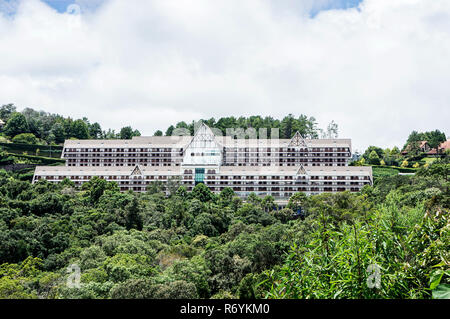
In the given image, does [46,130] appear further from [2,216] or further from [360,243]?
[360,243]

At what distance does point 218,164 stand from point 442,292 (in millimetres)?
55794

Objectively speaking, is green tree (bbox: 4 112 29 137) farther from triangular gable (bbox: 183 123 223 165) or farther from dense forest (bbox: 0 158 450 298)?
triangular gable (bbox: 183 123 223 165)

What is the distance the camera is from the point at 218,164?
202ft

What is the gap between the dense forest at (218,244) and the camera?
8789 mm

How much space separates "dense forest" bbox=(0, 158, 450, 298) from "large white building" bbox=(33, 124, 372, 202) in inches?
197

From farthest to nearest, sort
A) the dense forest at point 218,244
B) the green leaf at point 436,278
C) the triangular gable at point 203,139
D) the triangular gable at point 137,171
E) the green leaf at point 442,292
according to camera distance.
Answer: the triangular gable at point 203,139 → the triangular gable at point 137,171 → the dense forest at point 218,244 → the green leaf at point 436,278 → the green leaf at point 442,292

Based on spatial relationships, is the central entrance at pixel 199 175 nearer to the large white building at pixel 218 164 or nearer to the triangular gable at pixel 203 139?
the large white building at pixel 218 164

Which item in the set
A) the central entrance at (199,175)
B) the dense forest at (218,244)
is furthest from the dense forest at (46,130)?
the central entrance at (199,175)

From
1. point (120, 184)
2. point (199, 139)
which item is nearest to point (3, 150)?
point (120, 184)

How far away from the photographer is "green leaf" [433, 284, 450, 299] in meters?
5.71

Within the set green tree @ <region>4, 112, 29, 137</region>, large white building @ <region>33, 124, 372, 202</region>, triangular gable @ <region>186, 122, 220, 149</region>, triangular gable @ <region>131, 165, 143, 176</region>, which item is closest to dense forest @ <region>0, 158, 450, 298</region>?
large white building @ <region>33, 124, 372, 202</region>

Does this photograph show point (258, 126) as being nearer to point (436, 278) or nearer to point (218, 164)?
point (218, 164)

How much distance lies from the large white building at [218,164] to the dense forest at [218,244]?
197 inches

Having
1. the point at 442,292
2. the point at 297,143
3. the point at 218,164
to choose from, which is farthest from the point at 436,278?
the point at 297,143
